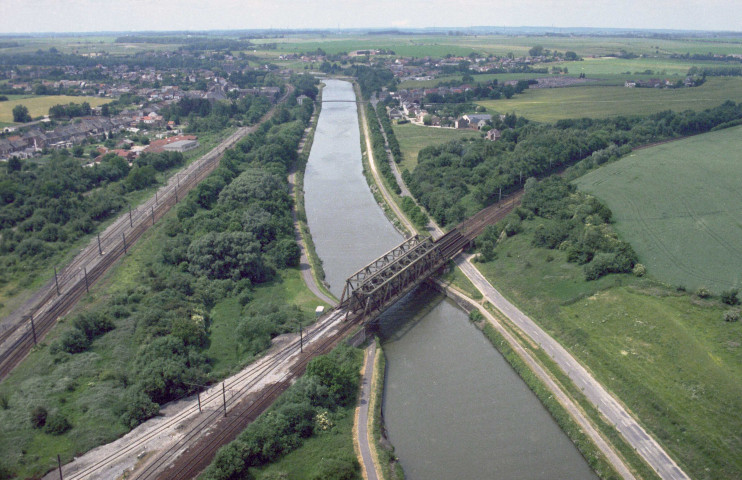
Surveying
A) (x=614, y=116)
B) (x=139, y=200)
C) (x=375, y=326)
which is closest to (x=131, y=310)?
(x=375, y=326)

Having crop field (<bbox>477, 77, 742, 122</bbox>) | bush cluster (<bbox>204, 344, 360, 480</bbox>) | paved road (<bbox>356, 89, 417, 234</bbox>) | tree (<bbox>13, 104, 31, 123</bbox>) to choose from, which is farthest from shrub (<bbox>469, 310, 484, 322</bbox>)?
tree (<bbox>13, 104, 31, 123</bbox>)

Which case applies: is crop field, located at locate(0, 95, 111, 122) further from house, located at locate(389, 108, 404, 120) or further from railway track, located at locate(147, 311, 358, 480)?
railway track, located at locate(147, 311, 358, 480)

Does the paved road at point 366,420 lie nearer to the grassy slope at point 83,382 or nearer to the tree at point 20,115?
the grassy slope at point 83,382

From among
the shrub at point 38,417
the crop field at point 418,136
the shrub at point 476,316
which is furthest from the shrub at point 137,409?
the crop field at point 418,136

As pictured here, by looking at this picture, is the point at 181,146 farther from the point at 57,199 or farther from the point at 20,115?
the point at 20,115

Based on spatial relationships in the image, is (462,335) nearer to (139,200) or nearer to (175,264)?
(175,264)

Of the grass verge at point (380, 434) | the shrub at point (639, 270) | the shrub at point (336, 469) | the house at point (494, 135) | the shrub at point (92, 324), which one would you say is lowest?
the grass verge at point (380, 434)

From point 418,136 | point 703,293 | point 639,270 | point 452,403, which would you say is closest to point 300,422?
point 452,403
